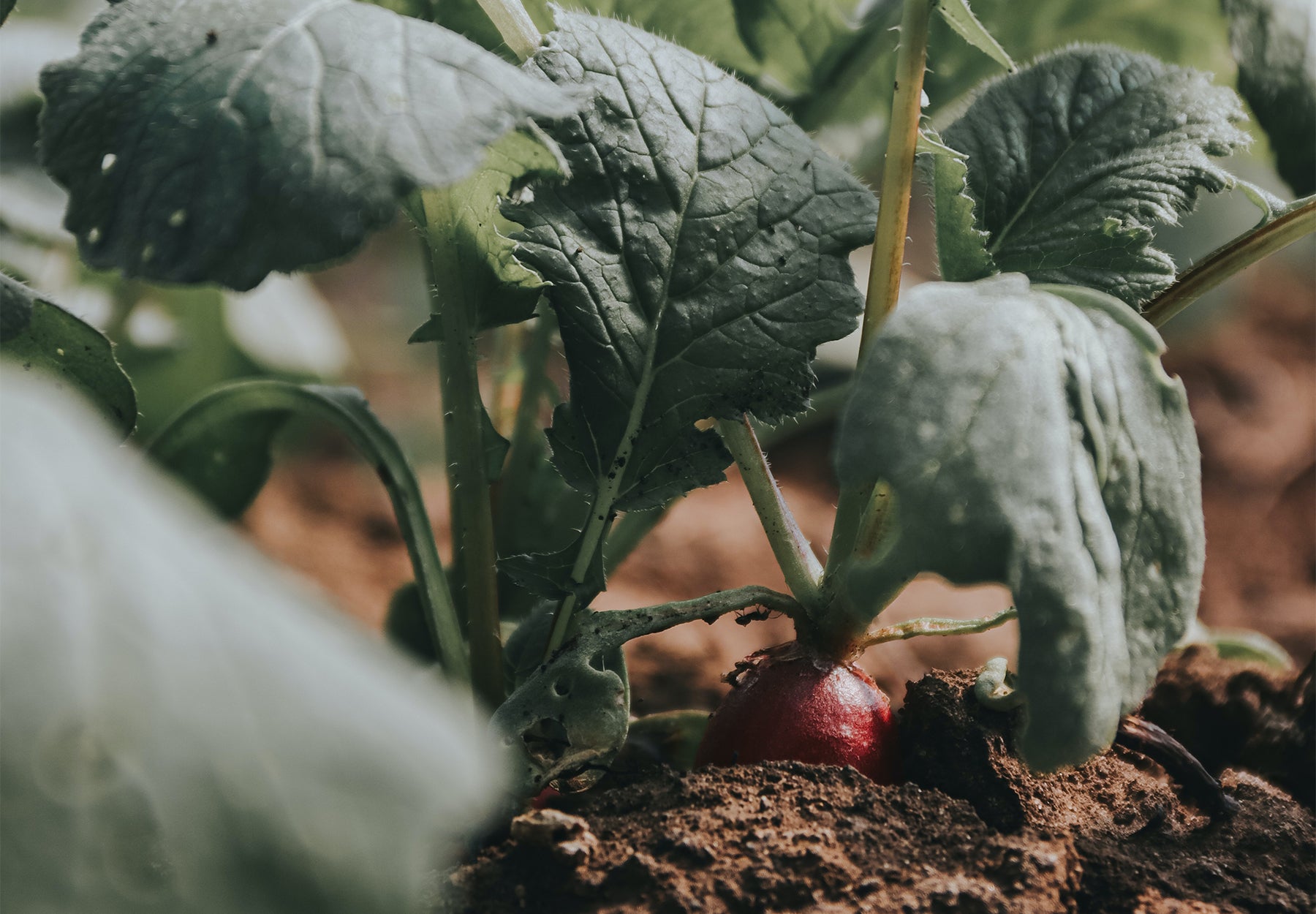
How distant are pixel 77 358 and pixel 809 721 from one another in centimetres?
65

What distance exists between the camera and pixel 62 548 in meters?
0.41

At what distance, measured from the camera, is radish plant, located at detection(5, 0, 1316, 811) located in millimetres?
555

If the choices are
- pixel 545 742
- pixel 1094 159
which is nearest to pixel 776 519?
pixel 545 742

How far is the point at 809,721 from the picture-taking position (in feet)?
2.48

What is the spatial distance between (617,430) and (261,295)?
50.8 inches

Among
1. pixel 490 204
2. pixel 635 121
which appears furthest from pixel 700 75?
pixel 490 204

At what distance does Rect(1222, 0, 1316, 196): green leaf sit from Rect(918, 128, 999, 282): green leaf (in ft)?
1.41

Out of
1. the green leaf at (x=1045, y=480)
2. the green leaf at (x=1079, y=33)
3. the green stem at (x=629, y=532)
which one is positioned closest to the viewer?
the green leaf at (x=1045, y=480)

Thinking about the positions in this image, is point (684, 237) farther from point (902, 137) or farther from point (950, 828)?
point (950, 828)

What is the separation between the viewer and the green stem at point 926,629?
0.80 metres

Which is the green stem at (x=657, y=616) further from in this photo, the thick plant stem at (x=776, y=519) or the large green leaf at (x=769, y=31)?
the large green leaf at (x=769, y=31)

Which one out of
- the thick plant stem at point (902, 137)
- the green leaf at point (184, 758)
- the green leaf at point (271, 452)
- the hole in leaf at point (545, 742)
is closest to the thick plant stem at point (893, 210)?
the thick plant stem at point (902, 137)

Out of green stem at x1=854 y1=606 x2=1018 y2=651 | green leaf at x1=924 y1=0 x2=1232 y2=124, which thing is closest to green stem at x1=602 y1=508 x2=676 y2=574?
green stem at x1=854 y1=606 x2=1018 y2=651

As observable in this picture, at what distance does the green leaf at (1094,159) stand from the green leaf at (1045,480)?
0.18 metres
